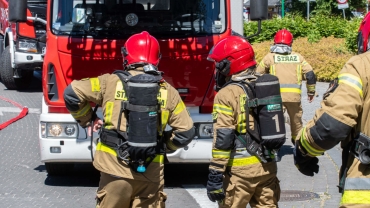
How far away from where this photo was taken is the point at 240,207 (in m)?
4.93

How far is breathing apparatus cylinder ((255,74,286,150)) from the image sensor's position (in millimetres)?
4848

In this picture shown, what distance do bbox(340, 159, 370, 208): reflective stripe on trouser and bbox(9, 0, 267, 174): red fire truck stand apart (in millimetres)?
3877

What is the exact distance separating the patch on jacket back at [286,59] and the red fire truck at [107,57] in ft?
5.77

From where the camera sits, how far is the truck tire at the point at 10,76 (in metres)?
15.6

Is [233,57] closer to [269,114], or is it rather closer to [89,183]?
[269,114]

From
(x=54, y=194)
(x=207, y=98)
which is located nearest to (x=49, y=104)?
(x=54, y=194)

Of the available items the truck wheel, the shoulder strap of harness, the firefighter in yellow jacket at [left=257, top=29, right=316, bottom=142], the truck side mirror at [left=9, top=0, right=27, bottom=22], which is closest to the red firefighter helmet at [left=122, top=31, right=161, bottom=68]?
the shoulder strap of harness

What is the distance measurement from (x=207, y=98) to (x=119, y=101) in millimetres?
2879

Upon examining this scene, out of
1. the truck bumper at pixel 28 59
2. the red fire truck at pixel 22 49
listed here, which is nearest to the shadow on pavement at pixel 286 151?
the red fire truck at pixel 22 49

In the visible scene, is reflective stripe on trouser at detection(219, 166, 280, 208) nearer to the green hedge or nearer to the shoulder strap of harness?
the shoulder strap of harness

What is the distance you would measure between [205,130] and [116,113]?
2.84m

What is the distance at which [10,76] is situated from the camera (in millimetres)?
15609

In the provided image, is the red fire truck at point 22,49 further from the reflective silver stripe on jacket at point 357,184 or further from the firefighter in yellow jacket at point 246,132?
the reflective silver stripe on jacket at point 357,184

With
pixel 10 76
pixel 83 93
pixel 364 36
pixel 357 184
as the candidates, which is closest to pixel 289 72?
pixel 83 93
